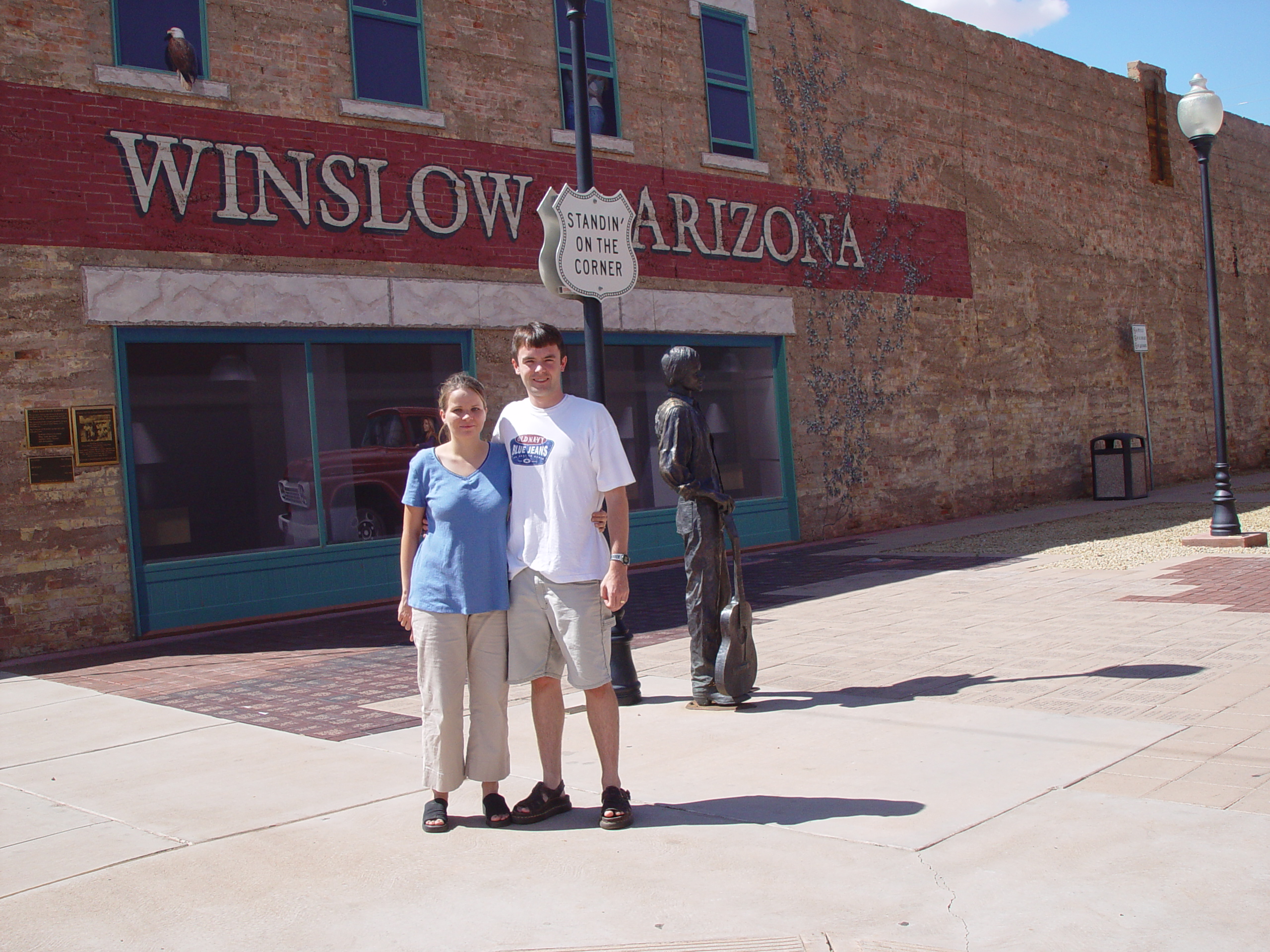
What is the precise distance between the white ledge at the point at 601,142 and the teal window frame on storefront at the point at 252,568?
2.77m

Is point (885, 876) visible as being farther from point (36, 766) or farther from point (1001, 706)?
point (36, 766)

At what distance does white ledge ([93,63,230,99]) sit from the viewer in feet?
33.2

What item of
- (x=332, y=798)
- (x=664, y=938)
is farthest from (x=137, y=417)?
(x=664, y=938)

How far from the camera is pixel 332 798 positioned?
16.5 ft

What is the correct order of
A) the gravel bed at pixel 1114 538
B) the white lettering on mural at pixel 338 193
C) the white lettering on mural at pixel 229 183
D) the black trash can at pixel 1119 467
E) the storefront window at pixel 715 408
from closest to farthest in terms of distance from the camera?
1. the white lettering on mural at pixel 229 183
2. the white lettering on mural at pixel 338 193
3. the gravel bed at pixel 1114 538
4. the storefront window at pixel 715 408
5. the black trash can at pixel 1119 467

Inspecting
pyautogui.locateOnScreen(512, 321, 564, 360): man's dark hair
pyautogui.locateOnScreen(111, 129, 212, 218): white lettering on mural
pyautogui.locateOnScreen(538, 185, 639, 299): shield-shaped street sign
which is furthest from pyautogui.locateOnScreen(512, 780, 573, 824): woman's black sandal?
pyautogui.locateOnScreen(111, 129, 212, 218): white lettering on mural

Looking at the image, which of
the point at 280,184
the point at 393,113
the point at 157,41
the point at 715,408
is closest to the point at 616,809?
the point at 280,184

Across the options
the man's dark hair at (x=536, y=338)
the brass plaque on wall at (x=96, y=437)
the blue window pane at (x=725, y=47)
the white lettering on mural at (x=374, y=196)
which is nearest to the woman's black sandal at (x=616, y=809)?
the man's dark hair at (x=536, y=338)

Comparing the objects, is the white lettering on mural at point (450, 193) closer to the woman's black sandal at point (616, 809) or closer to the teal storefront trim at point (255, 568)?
the teal storefront trim at point (255, 568)

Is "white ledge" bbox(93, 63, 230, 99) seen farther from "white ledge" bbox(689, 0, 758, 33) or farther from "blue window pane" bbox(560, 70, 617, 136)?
"white ledge" bbox(689, 0, 758, 33)

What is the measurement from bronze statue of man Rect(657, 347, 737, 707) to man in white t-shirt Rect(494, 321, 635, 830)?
1.92 metres

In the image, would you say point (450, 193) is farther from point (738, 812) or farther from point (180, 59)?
point (738, 812)

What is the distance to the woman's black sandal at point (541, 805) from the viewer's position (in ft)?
15.0

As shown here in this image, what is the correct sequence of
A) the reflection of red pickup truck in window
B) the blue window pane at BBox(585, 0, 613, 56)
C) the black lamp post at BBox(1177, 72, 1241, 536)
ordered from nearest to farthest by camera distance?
the reflection of red pickup truck in window
the black lamp post at BBox(1177, 72, 1241, 536)
the blue window pane at BBox(585, 0, 613, 56)
